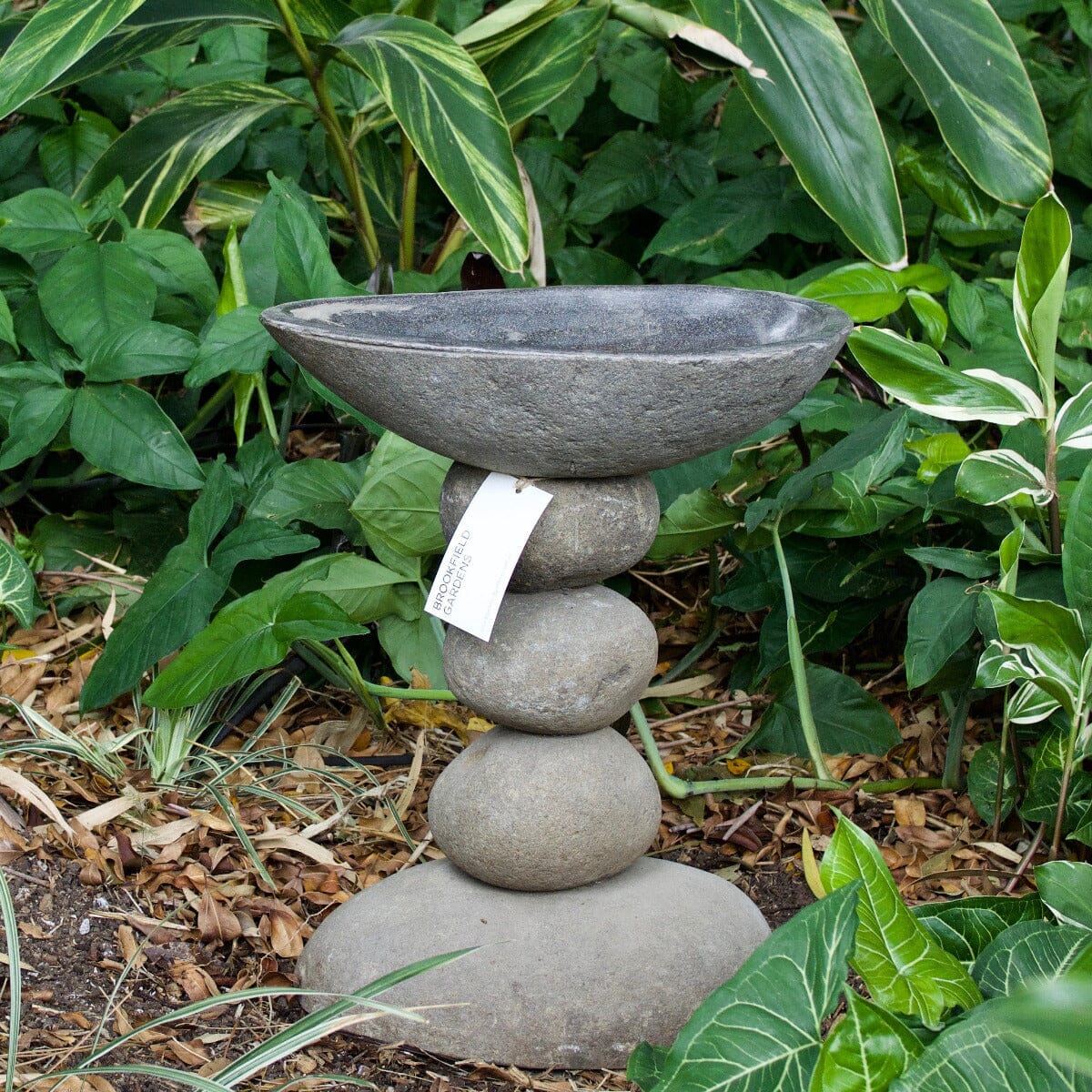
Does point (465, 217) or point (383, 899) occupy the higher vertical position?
point (465, 217)

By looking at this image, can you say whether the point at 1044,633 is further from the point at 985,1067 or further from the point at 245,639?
the point at 245,639

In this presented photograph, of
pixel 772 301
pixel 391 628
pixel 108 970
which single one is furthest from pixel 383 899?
pixel 772 301

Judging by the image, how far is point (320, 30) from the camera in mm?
2414

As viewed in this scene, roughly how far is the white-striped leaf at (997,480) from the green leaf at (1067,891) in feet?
1.59

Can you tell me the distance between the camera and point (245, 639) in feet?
5.48

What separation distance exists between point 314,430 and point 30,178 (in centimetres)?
88

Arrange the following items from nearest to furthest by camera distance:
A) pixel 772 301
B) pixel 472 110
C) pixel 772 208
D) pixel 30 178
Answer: pixel 772 301 → pixel 472 110 → pixel 772 208 → pixel 30 178

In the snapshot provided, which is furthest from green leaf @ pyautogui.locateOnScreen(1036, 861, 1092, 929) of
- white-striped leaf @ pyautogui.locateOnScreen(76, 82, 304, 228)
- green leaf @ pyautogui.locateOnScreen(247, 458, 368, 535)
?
white-striped leaf @ pyautogui.locateOnScreen(76, 82, 304, 228)

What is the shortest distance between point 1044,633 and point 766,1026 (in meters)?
0.66

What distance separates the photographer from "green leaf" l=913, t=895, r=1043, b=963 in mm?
1248

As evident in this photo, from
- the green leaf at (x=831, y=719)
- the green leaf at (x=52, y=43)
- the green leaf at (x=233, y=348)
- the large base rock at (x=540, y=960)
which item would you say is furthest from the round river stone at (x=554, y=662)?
the green leaf at (x=52, y=43)

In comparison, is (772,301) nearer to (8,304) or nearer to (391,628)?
(391,628)

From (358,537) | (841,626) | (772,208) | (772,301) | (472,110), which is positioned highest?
(472,110)

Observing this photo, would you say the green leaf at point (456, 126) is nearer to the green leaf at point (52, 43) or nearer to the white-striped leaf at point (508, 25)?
the white-striped leaf at point (508, 25)
